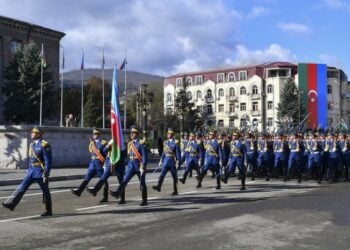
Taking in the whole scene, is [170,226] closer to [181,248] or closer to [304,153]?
[181,248]

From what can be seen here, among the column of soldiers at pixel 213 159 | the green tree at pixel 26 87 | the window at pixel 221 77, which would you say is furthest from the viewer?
the window at pixel 221 77

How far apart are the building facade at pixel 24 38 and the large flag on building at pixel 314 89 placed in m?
44.2

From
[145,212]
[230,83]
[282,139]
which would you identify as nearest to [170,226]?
[145,212]

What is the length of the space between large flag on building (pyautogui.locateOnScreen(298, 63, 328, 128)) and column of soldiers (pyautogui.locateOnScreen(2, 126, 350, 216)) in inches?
2866

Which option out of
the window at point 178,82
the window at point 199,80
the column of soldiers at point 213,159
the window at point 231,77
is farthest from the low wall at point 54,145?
the window at point 199,80

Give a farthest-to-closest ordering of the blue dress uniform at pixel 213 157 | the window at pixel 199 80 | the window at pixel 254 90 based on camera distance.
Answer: the window at pixel 199 80 → the window at pixel 254 90 → the blue dress uniform at pixel 213 157

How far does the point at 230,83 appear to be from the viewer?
10406cm

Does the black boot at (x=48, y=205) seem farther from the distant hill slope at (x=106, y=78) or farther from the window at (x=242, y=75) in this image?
the window at (x=242, y=75)

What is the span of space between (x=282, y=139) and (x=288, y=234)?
12.1 m

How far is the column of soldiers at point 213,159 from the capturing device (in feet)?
37.7

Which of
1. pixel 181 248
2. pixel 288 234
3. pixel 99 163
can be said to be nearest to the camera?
pixel 181 248

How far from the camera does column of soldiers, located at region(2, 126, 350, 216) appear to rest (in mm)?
11477

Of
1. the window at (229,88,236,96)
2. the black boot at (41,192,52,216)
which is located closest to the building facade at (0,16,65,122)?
the window at (229,88,236,96)

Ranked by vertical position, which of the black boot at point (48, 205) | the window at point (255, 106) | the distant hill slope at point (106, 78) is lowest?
the black boot at point (48, 205)
